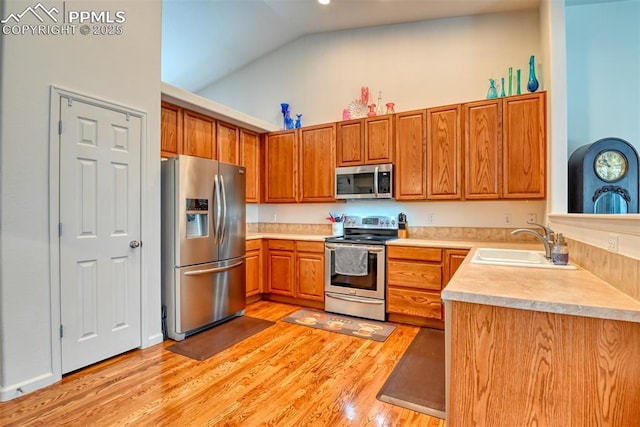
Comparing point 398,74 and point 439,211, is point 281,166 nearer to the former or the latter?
point 398,74

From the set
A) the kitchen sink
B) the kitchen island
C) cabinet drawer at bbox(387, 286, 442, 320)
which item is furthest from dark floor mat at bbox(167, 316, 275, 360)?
the kitchen sink

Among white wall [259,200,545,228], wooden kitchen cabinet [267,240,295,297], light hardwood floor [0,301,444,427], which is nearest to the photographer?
light hardwood floor [0,301,444,427]

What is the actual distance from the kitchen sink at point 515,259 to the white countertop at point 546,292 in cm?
13

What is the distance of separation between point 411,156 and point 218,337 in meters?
2.68

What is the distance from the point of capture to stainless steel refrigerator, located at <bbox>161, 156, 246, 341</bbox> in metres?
2.90

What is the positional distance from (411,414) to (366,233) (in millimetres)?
2366

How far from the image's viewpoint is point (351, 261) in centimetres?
352

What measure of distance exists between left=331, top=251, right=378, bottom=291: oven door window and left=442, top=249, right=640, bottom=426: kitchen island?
2041mm

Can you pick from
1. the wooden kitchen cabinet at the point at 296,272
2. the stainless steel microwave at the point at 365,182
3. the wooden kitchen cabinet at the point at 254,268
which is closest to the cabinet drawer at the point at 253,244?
the wooden kitchen cabinet at the point at 254,268

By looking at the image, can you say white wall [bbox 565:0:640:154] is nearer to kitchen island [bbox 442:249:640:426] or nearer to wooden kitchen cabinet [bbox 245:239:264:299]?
kitchen island [bbox 442:249:640:426]

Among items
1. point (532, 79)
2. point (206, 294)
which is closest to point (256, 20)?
point (532, 79)

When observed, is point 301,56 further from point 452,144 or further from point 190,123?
point 452,144

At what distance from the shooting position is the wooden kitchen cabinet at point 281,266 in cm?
394

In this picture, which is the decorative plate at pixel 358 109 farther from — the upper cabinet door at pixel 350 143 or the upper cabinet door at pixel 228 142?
the upper cabinet door at pixel 228 142
